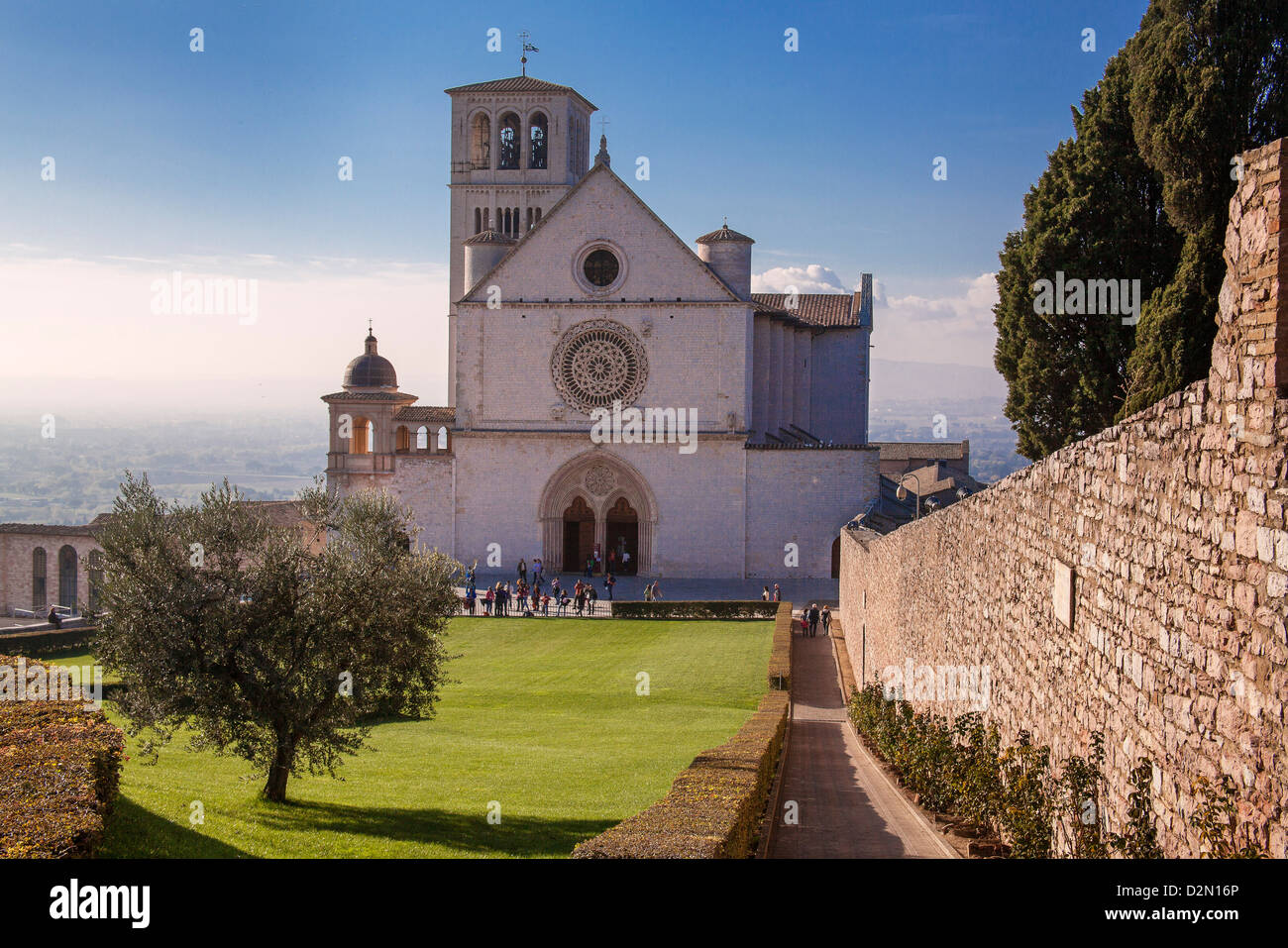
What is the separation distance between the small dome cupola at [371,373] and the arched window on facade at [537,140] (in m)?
13.8

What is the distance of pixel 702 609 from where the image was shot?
37.9 meters

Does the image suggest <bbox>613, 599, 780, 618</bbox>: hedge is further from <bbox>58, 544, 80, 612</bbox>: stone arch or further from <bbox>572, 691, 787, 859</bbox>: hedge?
<bbox>572, 691, 787, 859</bbox>: hedge

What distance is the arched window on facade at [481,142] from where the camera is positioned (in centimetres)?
5872

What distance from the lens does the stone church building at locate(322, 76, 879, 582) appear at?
4578 cm

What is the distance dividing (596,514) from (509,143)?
22248 mm

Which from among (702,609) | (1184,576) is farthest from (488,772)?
(702,609)

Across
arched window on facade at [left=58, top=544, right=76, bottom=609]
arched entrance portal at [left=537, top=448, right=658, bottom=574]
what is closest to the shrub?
arched entrance portal at [left=537, top=448, right=658, bottom=574]

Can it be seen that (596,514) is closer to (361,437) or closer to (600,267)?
(600,267)

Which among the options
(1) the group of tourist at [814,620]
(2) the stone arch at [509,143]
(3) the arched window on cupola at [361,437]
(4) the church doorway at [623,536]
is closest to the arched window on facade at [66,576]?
(3) the arched window on cupola at [361,437]

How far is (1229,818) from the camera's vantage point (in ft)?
17.5

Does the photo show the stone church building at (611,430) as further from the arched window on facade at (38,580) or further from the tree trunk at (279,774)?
the tree trunk at (279,774)

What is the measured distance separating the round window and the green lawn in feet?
67.0
